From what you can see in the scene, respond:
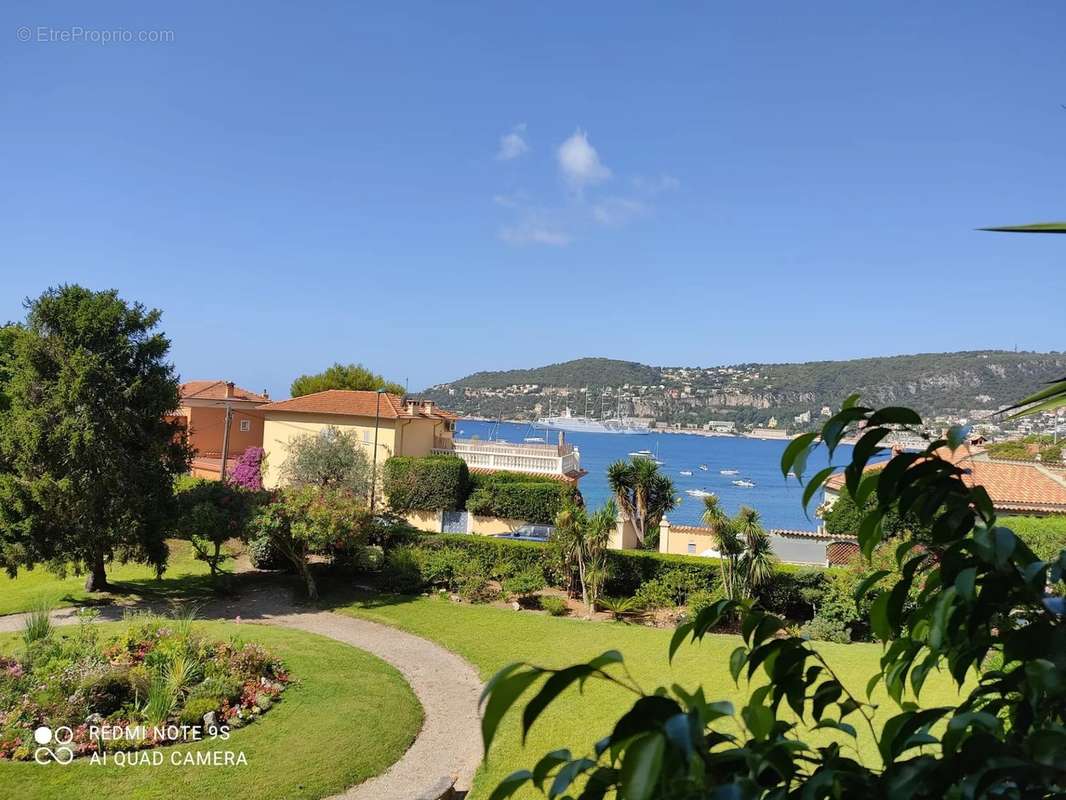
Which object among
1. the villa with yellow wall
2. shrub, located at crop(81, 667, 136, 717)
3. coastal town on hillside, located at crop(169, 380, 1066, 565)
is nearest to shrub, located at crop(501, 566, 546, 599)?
coastal town on hillside, located at crop(169, 380, 1066, 565)

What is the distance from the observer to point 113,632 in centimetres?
1499

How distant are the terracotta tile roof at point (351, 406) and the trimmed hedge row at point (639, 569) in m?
8.34

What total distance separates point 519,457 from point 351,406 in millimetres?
7656

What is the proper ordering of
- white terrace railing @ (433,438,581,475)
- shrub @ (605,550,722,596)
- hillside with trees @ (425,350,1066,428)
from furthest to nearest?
1. hillside with trees @ (425,350,1066,428)
2. white terrace railing @ (433,438,581,475)
3. shrub @ (605,550,722,596)

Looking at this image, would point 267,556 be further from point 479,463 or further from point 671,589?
point 671,589

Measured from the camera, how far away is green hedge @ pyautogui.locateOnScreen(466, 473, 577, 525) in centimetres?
2953

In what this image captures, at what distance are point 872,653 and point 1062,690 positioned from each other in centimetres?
1806

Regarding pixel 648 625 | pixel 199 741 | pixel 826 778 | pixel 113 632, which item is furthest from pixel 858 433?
pixel 648 625

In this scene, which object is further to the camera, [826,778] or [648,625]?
[648,625]

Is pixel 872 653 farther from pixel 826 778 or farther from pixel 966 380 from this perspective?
pixel 966 380

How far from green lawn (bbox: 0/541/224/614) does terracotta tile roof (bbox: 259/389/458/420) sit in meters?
8.39

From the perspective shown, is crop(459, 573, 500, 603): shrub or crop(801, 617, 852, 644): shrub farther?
crop(459, 573, 500, 603): shrub

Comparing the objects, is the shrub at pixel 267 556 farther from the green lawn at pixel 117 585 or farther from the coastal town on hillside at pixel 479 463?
the coastal town on hillside at pixel 479 463

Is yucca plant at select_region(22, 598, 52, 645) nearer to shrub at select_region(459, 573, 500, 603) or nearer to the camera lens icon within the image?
the camera lens icon
